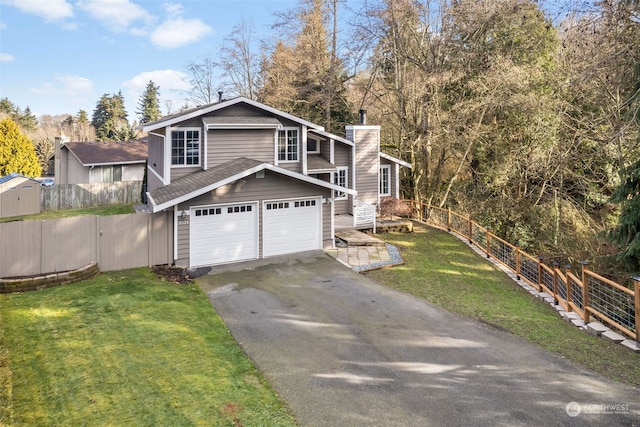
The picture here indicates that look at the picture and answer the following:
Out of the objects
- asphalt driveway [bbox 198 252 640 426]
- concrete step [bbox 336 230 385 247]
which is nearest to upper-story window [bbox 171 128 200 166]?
asphalt driveway [bbox 198 252 640 426]

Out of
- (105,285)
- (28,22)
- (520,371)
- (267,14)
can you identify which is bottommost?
(520,371)

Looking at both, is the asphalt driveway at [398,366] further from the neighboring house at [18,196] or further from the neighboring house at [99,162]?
Answer: the neighboring house at [99,162]

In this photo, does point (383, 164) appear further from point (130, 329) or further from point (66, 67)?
point (66, 67)

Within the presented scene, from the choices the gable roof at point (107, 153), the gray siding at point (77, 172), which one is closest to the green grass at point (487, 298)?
the gable roof at point (107, 153)

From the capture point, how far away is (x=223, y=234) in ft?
43.7

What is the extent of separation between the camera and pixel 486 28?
22078 millimetres

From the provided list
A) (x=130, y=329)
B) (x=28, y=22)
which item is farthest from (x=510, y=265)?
(x=28, y=22)

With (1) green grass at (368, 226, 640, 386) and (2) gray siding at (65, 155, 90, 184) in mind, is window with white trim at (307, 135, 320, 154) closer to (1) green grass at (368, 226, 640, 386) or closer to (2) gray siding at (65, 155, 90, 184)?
(1) green grass at (368, 226, 640, 386)

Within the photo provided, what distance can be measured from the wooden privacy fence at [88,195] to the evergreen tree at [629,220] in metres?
25.9

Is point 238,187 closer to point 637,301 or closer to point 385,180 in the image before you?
point 385,180

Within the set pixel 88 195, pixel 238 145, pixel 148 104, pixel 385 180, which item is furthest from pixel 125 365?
pixel 148 104

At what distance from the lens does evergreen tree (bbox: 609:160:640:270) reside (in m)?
10.2

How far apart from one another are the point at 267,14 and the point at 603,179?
22503mm

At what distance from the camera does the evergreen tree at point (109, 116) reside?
182 ft
